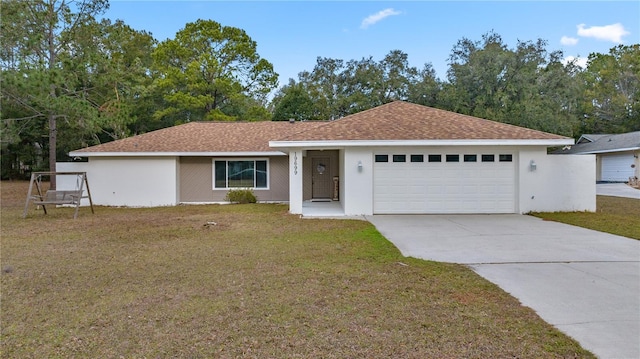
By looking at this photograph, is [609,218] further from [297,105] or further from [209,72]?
[209,72]

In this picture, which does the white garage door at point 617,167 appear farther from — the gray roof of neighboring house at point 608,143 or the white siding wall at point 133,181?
the white siding wall at point 133,181

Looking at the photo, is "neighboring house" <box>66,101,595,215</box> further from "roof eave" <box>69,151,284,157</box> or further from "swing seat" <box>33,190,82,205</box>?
"swing seat" <box>33,190,82,205</box>

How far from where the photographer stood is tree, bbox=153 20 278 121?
27.5m

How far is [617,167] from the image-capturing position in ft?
90.5

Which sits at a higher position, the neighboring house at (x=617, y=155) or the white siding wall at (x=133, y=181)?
the neighboring house at (x=617, y=155)

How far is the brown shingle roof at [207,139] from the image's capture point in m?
16.0

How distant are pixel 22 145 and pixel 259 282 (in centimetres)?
3303

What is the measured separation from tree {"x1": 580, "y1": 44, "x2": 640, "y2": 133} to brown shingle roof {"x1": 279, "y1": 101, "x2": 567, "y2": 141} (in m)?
32.7

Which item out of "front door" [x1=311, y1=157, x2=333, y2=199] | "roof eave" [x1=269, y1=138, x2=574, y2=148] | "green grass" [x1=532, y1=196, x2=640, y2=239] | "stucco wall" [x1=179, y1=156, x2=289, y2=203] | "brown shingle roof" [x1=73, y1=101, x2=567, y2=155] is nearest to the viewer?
"green grass" [x1=532, y1=196, x2=640, y2=239]

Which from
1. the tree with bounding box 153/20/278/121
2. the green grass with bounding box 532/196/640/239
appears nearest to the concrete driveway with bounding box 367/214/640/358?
the green grass with bounding box 532/196/640/239

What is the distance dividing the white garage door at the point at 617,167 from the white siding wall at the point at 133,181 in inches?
1137

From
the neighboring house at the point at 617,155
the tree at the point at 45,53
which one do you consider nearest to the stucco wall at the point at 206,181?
the tree at the point at 45,53

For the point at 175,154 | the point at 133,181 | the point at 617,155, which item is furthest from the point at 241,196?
the point at 617,155

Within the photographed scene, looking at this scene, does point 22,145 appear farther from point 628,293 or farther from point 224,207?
point 628,293
